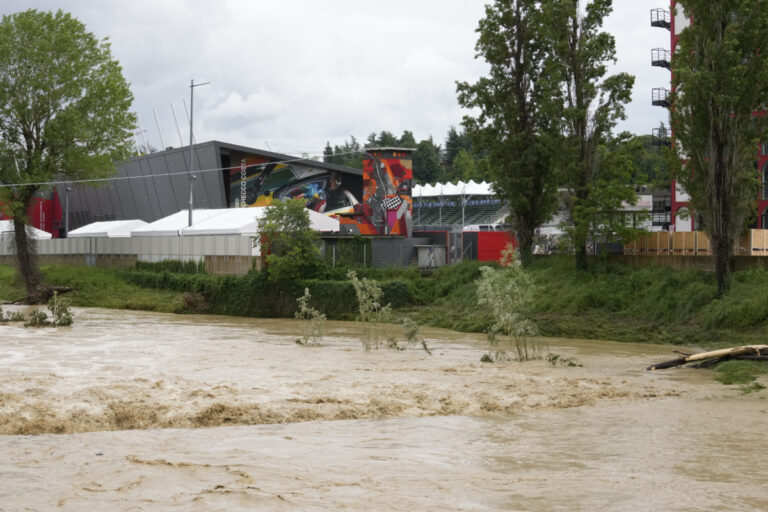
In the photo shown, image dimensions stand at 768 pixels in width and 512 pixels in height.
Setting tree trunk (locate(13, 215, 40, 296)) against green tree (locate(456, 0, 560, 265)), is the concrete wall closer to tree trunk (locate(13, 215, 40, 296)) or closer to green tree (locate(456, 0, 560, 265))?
tree trunk (locate(13, 215, 40, 296))

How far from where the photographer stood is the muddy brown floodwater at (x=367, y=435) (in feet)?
29.7

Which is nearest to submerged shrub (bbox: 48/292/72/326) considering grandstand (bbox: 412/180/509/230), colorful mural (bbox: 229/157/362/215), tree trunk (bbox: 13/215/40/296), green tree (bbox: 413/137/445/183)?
tree trunk (bbox: 13/215/40/296)

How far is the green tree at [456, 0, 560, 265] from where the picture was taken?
122 feet

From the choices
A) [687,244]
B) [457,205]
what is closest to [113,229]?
[457,205]

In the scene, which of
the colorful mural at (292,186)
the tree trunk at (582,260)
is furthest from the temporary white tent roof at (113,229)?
the tree trunk at (582,260)

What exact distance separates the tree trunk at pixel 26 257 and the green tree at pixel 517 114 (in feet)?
78.2

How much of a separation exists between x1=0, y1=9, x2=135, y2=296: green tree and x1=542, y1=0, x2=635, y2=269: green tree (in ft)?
81.3

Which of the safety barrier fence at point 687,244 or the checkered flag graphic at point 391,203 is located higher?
the checkered flag graphic at point 391,203

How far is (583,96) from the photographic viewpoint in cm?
3456

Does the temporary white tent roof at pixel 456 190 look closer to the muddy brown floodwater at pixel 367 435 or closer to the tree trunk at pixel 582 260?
the tree trunk at pixel 582 260

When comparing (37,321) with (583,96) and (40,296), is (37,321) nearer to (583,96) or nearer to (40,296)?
(40,296)

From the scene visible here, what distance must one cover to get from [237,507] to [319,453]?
2.90m

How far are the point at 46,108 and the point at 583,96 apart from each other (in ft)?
90.2

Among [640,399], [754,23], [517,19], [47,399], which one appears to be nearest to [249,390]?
[47,399]
